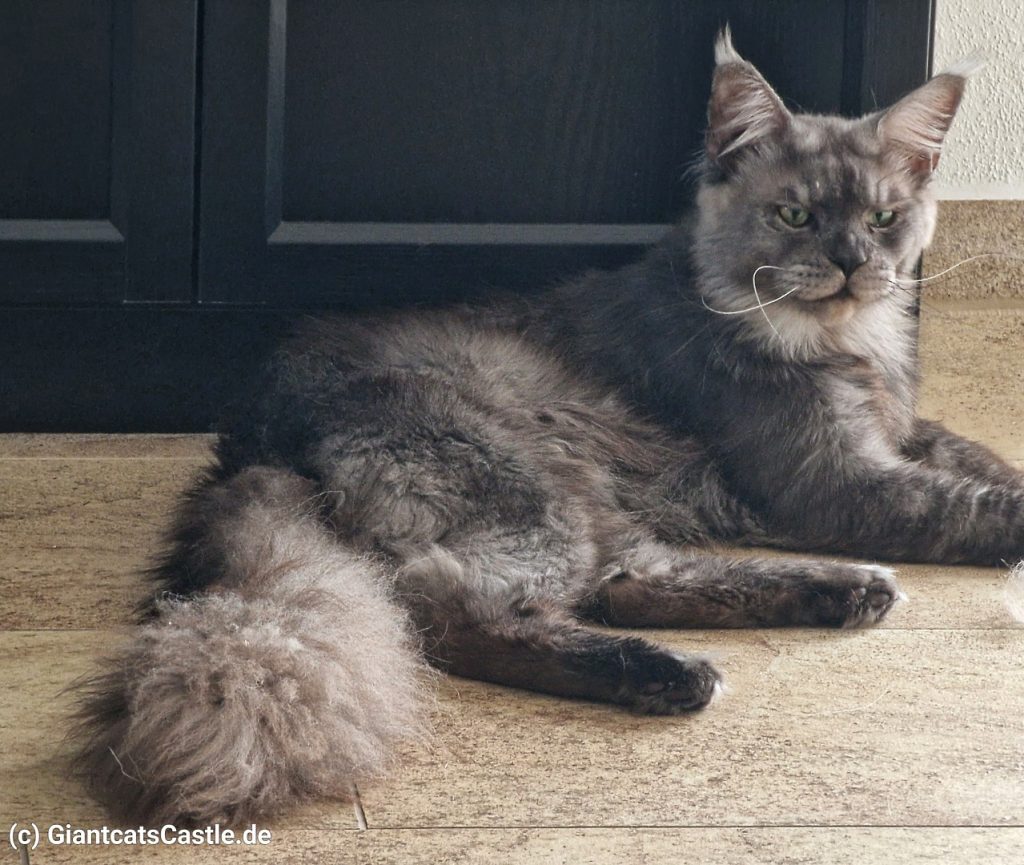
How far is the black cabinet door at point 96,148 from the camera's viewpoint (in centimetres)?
280

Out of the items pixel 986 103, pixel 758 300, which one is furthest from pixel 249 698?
pixel 986 103

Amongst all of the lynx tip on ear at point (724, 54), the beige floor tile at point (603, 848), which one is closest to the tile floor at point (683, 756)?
the beige floor tile at point (603, 848)

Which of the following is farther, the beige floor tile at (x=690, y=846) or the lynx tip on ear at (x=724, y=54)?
the lynx tip on ear at (x=724, y=54)

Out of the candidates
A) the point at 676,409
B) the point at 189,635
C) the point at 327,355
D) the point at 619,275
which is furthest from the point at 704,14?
the point at 189,635

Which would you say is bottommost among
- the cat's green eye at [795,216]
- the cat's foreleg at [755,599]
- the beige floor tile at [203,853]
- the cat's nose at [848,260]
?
the cat's foreleg at [755,599]

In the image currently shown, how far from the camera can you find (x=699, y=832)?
1445 millimetres

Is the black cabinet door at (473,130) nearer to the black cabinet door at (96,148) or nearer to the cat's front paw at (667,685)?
the black cabinet door at (96,148)

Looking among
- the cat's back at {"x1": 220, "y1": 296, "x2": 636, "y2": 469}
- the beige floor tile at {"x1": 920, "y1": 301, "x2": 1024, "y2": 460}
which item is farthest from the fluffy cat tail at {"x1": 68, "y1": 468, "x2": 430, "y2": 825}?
the beige floor tile at {"x1": 920, "y1": 301, "x2": 1024, "y2": 460}

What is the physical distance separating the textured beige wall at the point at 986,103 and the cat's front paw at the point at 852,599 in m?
1.43

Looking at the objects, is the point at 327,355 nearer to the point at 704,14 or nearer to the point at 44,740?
the point at 44,740

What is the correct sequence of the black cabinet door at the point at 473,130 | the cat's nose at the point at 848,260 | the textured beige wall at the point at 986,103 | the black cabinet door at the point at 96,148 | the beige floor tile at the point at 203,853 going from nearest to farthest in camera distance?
the beige floor tile at the point at 203,853, the cat's nose at the point at 848,260, the black cabinet door at the point at 96,148, the black cabinet door at the point at 473,130, the textured beige wall at the point at 986,103

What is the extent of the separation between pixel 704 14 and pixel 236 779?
2.21 m

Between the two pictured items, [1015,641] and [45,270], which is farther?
[45,270]

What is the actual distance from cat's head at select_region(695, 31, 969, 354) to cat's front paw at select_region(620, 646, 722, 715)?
946mm
